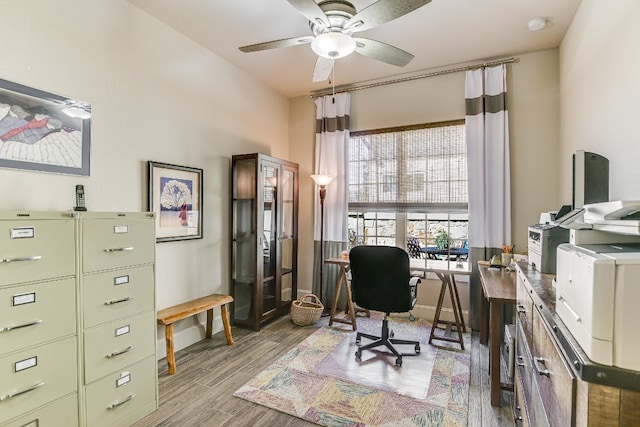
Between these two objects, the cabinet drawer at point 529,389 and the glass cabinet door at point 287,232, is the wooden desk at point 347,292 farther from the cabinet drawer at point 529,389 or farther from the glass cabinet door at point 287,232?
the cabinet drawer at point 529,389

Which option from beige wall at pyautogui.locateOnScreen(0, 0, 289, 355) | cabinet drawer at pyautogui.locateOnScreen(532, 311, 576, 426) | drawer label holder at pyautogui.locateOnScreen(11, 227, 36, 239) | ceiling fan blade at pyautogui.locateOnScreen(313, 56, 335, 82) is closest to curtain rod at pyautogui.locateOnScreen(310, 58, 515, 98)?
beige wall at pyautogui.locateOnScreen(0, 0, 289, 355)

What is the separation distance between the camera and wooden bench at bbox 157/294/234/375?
2.54 metres

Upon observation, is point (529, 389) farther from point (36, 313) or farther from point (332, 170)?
point (332, 170)

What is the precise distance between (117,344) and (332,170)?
2.97 m

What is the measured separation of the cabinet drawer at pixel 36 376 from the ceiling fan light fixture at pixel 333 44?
2.31m

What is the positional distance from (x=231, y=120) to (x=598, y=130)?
3286 millimetres

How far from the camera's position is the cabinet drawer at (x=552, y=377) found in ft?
2.83

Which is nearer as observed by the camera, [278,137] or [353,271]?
[353,271]

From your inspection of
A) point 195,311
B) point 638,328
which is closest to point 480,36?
point 638,328

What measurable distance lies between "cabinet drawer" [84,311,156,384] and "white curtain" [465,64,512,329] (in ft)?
10.0

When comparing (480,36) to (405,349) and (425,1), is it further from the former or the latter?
(405,349)

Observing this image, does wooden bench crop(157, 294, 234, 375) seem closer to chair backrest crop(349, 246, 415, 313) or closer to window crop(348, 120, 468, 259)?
chair backrest crop(349, 246, 415, 313)

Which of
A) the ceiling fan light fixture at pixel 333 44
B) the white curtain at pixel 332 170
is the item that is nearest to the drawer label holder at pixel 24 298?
the ceiling fan light fixture at pixel 333 44

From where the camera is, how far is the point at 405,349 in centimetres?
297
